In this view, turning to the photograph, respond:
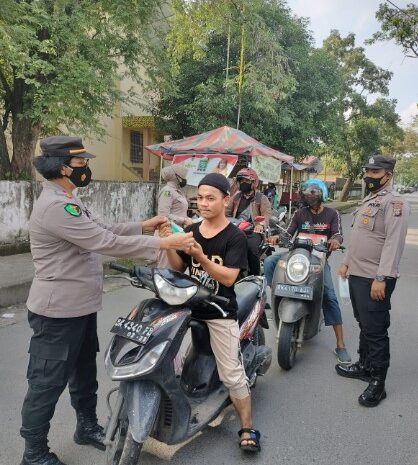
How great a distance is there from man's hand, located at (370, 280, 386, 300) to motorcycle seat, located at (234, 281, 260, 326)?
33.1 inches

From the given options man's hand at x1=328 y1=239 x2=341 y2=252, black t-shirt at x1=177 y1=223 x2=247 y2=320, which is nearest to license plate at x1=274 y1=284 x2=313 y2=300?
man's hand at x1=328 y1=239 x2=341 y2=252

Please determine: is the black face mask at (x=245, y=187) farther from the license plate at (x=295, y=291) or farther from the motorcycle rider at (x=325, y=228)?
the license plate at (x=295, y=291)

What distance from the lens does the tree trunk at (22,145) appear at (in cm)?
926

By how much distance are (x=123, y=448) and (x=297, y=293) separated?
204 centimetres

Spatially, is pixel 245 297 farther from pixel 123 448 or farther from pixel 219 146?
pixel 219 146

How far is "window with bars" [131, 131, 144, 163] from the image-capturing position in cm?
1816

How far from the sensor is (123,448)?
2.16 meters

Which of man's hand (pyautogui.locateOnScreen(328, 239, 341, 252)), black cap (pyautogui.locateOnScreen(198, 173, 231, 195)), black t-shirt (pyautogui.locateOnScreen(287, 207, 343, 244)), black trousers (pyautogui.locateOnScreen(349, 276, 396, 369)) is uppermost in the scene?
black cap (pyautogui.locateOnScreen(198, 173, 231, 195))

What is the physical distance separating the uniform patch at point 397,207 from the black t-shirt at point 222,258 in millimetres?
1307

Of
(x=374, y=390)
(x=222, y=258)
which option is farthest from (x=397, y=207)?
(x=222, y=258)

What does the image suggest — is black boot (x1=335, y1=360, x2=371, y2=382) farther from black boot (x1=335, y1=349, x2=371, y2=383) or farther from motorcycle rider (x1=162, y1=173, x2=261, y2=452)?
motorcycle rider (x1=162, y1=173, x2=261, y2=452)

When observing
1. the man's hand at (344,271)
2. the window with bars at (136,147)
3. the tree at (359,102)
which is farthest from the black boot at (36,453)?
the tree at (359,102)

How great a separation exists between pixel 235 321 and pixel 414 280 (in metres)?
5.97

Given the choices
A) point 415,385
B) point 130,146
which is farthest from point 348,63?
point 415,385
